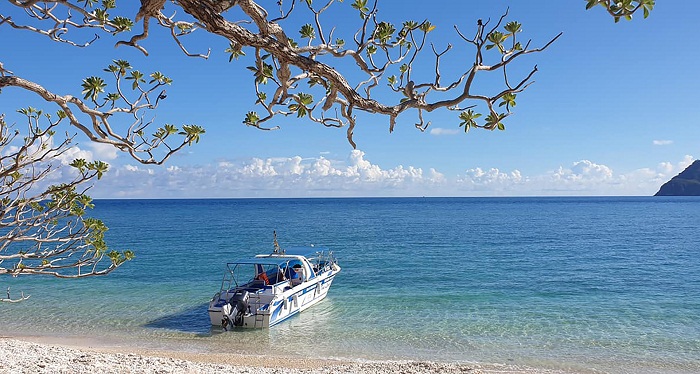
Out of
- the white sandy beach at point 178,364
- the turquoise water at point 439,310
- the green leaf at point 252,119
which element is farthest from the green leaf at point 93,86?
the turquoise water at point 439,310

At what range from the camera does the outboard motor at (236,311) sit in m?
18.5

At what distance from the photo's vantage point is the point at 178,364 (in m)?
13.1

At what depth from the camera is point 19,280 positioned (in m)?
28.6

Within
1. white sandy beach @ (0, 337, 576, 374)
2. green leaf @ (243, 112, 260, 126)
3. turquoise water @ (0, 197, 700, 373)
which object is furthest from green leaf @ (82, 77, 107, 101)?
turquoise water @ (0, 197, 700, 373)

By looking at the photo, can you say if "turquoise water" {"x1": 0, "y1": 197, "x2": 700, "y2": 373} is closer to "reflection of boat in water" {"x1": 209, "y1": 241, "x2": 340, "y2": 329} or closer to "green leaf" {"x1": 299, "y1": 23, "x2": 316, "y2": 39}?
"reflection of boat in water" {"x1": 209, "y1": 241, "x2": 340, "y2": 329}

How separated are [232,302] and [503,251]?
27239mm

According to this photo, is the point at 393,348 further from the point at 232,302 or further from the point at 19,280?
the point at 19,280

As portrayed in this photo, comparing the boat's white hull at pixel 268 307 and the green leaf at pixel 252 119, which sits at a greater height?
the green leaf at pixel 252 119

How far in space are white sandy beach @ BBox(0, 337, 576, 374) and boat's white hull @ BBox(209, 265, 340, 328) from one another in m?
2.80

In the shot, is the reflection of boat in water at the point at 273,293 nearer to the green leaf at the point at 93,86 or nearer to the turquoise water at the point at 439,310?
the turquoise water at the point at 439,310

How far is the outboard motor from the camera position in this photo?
1848 centimetres

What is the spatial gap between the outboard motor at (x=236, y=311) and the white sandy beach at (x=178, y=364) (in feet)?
8.55

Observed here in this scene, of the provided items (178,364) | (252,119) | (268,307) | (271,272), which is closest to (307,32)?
(252,119)

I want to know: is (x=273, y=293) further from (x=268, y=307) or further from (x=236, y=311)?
(x=236, y=311)
